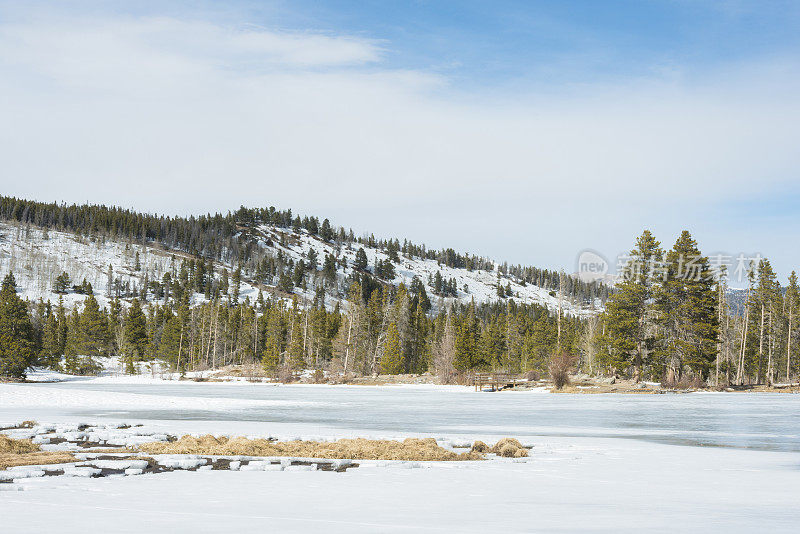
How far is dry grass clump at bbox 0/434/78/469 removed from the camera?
12.0 metres

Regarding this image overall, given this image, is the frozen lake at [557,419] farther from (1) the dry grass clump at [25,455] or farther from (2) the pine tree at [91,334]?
(2) the pine tree at [91,334]

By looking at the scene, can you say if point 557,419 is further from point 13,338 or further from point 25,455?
point 13,338

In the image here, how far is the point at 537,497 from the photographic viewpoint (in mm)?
9203

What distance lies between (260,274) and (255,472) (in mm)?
188887

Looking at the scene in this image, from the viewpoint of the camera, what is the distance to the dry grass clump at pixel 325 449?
45.1 ft

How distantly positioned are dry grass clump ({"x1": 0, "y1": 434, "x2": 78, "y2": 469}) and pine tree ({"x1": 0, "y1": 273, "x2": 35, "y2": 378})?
57358 millimetres

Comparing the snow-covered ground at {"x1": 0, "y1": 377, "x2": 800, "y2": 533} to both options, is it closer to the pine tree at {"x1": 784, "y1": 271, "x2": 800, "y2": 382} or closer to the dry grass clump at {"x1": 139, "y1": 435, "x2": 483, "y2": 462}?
the dry grass clump at {"x1": 139, "y1": 435, "x2": 483, "y2": 462}

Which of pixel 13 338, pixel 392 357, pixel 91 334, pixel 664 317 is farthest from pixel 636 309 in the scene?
pixel 91 334

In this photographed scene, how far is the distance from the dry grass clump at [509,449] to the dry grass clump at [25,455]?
29.4 feet

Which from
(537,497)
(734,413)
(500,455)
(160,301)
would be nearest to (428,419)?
(500,455)

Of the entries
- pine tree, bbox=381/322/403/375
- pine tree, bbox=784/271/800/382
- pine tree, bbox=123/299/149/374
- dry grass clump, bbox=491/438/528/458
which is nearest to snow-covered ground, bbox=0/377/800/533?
dry grass clump, bbox=491/438/528/458

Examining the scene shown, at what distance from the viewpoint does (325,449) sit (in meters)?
14.3

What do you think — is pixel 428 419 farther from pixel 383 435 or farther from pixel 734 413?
pixel 734 413

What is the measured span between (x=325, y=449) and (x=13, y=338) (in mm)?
62639
